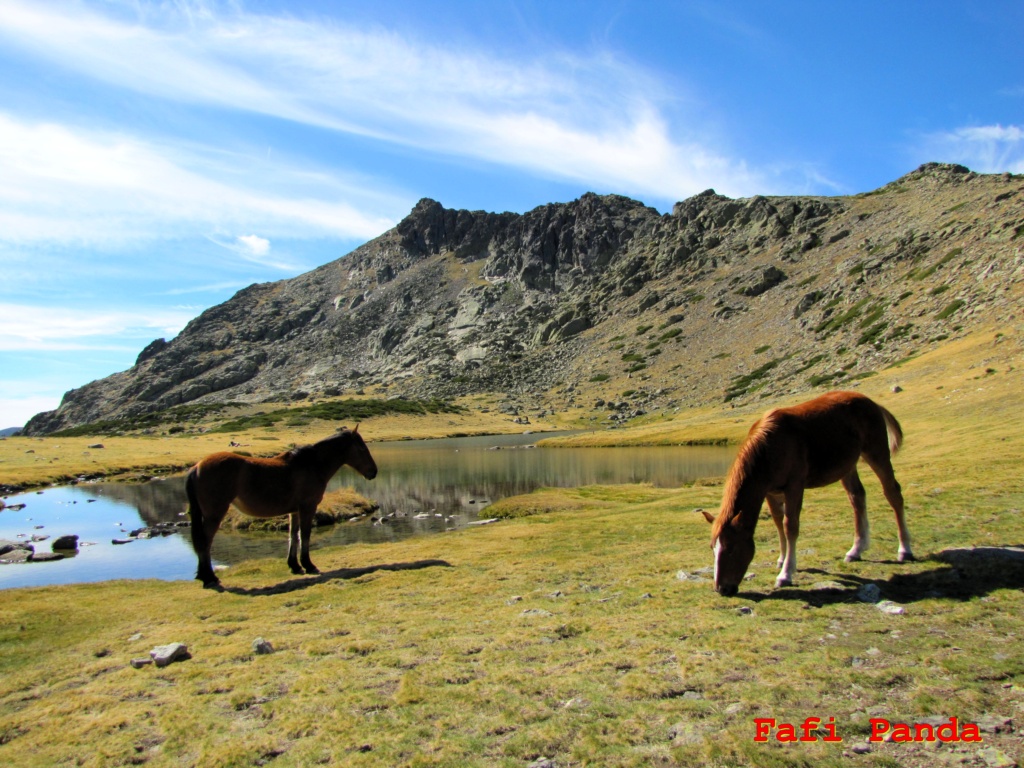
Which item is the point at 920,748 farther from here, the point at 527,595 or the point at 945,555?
the point at 527,595

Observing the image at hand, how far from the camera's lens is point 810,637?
25.2ft

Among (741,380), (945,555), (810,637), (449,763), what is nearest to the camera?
(449,763)

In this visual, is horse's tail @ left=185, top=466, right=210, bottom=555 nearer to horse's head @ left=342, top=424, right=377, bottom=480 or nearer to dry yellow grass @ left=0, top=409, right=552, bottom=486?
horse's head @ left=342, top=424, right=377, bottom=480

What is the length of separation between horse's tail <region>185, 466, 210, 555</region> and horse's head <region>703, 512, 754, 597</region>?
13932mm

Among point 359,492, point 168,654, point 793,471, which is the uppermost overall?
point 793,471

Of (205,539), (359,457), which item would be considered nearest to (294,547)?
(205,539)

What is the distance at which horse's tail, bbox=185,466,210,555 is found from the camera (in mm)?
16109

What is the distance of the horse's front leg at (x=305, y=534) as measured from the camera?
56.2 feet

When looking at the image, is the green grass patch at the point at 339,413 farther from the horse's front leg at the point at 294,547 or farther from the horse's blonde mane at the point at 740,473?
the horse's blonde mane at the point at 740,473

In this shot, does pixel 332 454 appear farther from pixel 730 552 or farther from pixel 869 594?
pixel 869 594

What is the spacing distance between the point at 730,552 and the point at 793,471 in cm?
184

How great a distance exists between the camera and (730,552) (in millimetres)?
9750

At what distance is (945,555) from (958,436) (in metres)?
24.2

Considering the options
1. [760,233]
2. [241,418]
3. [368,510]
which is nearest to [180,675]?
[368,510]
